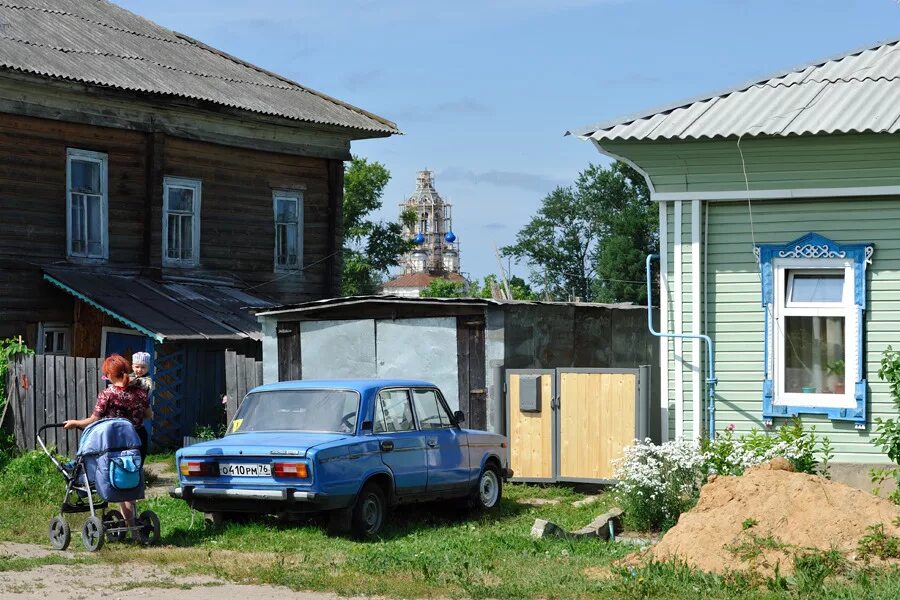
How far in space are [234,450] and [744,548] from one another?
487 cm

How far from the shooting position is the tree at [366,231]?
5559 centimetres

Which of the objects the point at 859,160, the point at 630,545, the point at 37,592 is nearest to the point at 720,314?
the point at 859,160

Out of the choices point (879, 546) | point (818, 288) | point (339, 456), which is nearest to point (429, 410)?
point (339, 456)

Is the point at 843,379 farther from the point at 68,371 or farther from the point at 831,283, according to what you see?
the point at 68,371

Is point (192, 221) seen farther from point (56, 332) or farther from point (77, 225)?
point (56, 332)

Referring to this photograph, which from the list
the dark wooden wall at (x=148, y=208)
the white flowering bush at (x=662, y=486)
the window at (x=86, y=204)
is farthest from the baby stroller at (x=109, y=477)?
the window at (x=86, y=204)

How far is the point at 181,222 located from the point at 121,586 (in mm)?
15493

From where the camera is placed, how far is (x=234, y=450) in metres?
12.2

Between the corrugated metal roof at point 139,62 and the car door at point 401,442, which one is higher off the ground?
the corrugated metal roof at point 139,62

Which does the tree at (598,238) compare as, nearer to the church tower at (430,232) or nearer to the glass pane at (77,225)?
the glass pane at (77,225)

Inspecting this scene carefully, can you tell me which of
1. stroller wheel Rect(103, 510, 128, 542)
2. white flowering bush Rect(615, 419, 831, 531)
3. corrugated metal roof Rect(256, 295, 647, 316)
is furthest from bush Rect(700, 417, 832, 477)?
stroller wheel Rect(103, 510, 128, 542)

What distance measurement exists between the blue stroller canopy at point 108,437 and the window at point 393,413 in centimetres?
237

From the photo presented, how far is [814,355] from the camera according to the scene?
1370 cm

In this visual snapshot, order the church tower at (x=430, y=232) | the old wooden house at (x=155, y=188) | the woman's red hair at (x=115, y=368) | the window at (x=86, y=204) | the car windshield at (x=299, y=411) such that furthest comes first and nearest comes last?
the church tower at (x=430, y=232)
the window at (x=86, y=204)
the old wooden house at (x=155, y=188)
the car windshield at (x=299, y=411)
the woman's red hair at (x=115, y=368)
